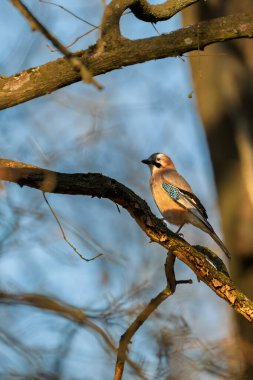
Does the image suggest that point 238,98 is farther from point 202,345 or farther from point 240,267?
point 202,345

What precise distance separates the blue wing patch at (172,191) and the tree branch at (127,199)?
284 cm

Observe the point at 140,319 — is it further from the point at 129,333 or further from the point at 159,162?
the point at 159,162

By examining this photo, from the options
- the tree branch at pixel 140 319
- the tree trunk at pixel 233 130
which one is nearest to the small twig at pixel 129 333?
the tree branch at pixel 140 319

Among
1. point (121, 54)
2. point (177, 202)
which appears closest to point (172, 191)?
point (177, 202)

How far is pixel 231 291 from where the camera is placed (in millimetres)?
5609

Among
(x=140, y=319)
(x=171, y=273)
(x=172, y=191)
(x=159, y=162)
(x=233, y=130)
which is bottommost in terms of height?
(x=140, y=319)

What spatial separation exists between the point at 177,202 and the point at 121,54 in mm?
4041

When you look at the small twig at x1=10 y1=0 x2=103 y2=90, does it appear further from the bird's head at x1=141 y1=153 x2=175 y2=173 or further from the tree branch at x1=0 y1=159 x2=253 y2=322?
the bird's head at x1=141 y1=153 x2=175 y2=173

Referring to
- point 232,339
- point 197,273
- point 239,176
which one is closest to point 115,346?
point 197,273

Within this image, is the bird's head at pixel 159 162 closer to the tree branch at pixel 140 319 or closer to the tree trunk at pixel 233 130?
the tree trunk at pixel 233 130

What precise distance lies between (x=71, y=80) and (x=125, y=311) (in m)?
1.78

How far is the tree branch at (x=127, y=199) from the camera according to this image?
16.2ft

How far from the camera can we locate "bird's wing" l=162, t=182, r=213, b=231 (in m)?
8.70

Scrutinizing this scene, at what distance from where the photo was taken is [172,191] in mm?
9031
